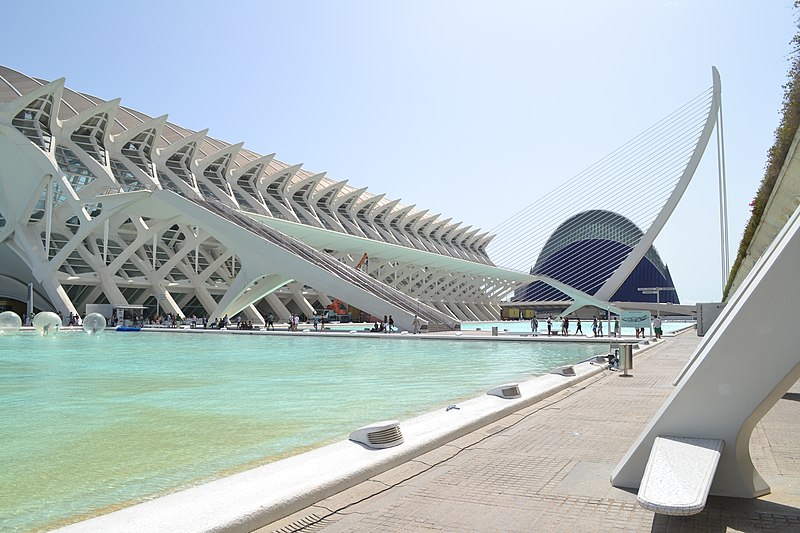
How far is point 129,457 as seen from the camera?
5418 millimetres

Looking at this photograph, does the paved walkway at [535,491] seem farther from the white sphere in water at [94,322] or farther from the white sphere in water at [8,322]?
the white sphere in water at [8,322]

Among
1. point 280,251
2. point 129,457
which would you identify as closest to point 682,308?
point 280,251

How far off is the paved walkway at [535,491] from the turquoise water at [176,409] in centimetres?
144

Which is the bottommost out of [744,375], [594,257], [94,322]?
[94,322]

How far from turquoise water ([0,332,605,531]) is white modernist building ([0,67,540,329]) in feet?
43.6

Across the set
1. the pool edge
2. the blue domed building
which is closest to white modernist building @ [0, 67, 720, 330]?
the pool edge

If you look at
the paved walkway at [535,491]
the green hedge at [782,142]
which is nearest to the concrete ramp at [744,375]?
the paved walkway at [535,491]

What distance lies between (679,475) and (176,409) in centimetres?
642

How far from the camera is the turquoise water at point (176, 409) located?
4664 millimetres

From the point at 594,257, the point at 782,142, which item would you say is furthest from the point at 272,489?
the point at 594,257

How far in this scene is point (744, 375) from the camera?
3.27 m

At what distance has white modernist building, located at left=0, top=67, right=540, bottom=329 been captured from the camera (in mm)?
31188

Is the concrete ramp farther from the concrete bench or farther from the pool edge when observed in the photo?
the pool edge

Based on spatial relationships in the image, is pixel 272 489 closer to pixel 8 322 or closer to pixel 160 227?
pixel 8 322
